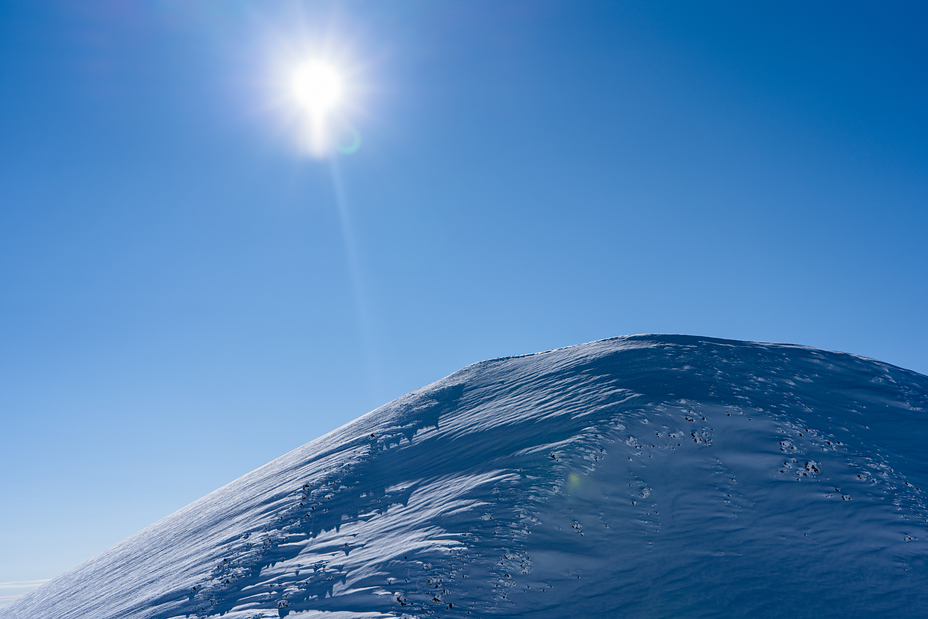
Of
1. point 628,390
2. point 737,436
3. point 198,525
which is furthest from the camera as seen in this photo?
point 198,525

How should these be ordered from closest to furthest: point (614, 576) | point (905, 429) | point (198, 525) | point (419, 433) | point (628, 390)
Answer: point (614, 576) → point (905, 429) → point (628, 390) → point (419, 433) → point (198, 525)

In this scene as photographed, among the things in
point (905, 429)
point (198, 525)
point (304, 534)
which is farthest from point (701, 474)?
point (198, 525)

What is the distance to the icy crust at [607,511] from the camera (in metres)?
8.08

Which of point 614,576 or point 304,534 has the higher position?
point 304,534

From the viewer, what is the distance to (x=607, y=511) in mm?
9766

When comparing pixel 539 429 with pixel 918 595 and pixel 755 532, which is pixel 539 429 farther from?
pixel 918 595

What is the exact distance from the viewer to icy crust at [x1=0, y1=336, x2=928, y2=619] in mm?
8078

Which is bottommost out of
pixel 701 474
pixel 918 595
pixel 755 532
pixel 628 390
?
pixel 918 595

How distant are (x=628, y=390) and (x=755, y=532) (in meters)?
4.93

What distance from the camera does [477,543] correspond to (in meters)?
9.16

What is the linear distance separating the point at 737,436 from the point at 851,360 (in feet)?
29.1

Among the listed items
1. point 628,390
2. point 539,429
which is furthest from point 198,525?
point 628,390

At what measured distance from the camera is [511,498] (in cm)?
1020

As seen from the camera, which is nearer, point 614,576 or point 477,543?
point 614,576
